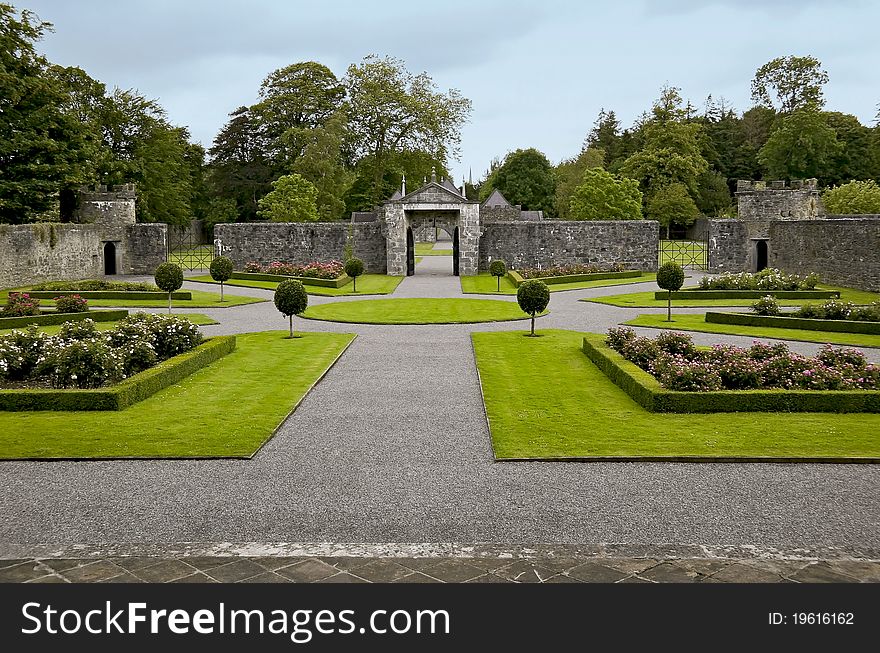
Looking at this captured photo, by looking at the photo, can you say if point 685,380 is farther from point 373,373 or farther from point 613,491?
point 373,373

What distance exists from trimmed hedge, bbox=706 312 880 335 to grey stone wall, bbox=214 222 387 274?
24992 mm

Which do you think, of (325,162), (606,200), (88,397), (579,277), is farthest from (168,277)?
(606,200)

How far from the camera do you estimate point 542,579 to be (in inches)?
240

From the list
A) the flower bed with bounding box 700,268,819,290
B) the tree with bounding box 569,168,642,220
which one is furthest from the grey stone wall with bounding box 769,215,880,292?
the tree with bounding box 569,168,642,220

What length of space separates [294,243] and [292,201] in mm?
9484

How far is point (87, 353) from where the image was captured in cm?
1298

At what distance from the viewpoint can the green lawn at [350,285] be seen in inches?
1291

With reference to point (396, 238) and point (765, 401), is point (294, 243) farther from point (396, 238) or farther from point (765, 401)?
point (765, 401)

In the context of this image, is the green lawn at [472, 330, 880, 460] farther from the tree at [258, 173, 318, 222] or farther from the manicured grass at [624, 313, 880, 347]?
the tree at [258, 173, 318, 222]

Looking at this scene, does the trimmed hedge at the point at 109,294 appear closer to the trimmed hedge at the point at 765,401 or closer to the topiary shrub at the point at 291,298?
the topiary shrub at the point at 291,298

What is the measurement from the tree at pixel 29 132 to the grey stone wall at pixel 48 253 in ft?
10.3

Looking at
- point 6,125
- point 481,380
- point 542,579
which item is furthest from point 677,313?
point 6,125

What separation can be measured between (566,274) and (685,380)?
2642 centimetres

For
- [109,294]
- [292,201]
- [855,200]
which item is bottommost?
[109,294]
